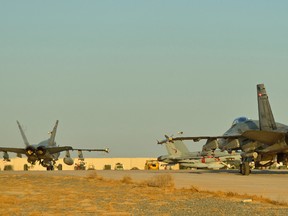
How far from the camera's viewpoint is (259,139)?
3819cm

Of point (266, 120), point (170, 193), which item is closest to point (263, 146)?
point (266, 120)

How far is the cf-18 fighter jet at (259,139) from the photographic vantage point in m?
37.9

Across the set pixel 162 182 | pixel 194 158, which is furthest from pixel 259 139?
pixel 194 158

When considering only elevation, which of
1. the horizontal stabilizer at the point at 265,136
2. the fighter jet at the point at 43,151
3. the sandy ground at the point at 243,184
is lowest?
the sandy ground at the point at 243,184

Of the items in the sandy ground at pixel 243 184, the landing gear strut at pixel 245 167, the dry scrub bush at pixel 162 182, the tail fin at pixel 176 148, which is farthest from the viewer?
the tail fin at pixel 176 148

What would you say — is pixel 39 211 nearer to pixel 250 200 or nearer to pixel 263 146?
pixel 250 200

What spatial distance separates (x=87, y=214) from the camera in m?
15.9

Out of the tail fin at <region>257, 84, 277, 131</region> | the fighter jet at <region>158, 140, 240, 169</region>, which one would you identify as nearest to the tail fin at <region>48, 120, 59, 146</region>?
the fighter jet at <region>158, 140, 240, 169</region>

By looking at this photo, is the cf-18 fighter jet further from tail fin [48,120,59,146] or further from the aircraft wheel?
tail fin [48,120,59,146]

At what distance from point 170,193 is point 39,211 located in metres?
7.98

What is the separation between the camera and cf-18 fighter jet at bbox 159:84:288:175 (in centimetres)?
3791

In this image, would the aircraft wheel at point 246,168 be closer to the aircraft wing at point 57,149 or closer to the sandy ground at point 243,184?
the sandy ground at point 243,184

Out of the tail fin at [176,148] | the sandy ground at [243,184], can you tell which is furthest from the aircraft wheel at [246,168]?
the tail fin at [176,148]

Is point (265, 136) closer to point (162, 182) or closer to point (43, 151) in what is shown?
point (162, 182)
